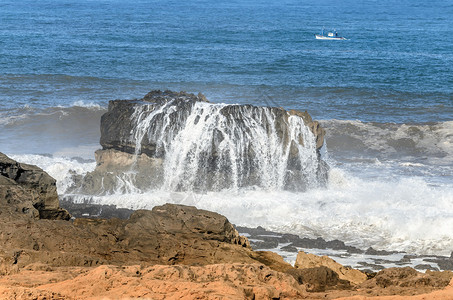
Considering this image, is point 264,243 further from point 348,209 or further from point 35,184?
point 35,184

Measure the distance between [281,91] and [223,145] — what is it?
19154mm

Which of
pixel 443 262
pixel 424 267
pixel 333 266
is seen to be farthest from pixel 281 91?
pixel 333 266

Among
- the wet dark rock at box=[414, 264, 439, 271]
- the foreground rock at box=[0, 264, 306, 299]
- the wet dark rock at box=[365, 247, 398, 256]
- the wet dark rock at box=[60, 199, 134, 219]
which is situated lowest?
the wet dark rock at box=[60, 199, 134, 219]

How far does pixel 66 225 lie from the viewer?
996 centimetres

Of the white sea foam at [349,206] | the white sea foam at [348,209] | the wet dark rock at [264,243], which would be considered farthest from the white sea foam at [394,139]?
the wet dark rock at [264,243]

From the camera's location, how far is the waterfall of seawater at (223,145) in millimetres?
17797

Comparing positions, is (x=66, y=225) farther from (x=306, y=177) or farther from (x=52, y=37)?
(x=52, y=37)

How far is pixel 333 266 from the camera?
10.4 meters

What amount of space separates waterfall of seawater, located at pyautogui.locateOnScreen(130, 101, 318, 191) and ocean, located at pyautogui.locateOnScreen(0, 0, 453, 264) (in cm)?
46

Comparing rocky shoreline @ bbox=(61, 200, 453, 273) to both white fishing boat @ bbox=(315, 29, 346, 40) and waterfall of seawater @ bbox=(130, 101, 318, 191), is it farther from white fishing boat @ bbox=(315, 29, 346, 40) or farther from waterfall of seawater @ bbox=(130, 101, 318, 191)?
white fishing boat @ bbox=(315, 29, 346, 40)

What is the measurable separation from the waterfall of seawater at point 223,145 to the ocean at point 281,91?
455mm

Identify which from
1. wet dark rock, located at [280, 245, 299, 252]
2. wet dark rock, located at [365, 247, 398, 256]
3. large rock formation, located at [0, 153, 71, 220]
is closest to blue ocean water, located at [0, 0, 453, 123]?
wet dark rock, located at [365, 247, 398, 256]

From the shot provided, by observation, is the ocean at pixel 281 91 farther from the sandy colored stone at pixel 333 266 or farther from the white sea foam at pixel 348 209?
the sandy colored stone at pixel 333 266

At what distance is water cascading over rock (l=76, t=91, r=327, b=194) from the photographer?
17797 mm
